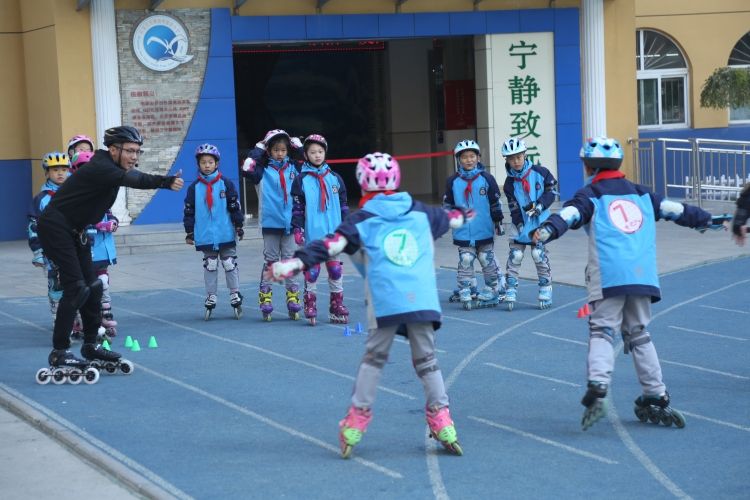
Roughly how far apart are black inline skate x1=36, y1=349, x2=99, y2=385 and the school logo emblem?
40.4 ft

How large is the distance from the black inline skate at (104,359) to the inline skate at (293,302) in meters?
3.04

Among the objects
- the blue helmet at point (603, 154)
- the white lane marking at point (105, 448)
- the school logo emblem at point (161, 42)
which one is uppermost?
the school logo emblem at point (161, 42)

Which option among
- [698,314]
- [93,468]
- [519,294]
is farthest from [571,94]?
[93,468]

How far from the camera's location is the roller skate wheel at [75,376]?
34.3ft

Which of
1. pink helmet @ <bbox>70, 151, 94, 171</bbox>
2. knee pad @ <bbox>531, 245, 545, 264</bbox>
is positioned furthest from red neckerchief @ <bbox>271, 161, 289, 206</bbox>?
knee pad @ <bbox>531, 245, 545, 264</bbox>

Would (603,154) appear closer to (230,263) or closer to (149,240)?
(230,263)

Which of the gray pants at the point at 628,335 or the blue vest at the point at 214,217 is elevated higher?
the blue vest at the point at 214,217

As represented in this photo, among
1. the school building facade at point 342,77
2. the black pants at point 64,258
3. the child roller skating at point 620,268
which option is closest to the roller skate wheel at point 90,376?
the black pants at point 64,258

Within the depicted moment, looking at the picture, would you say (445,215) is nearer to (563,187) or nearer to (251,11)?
(251,11)

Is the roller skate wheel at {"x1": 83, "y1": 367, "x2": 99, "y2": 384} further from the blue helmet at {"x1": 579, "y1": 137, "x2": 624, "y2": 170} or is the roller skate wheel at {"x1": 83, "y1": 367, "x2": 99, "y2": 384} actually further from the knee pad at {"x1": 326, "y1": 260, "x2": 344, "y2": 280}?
the blue helmet at {"x1": 579, "y1": 137, "x2": 624, "y2": 170}

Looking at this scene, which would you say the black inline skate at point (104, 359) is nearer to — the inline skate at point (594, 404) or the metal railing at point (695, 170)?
the inline skate at point (594, 404)

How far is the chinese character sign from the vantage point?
2434cm

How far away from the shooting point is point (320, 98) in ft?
96.7

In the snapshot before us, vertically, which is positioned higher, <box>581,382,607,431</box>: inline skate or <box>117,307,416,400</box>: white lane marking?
<box>581,382,607,431</box>: inline skate
